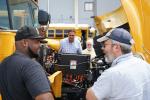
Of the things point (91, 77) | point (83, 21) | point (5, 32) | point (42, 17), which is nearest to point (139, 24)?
point (91, 77)

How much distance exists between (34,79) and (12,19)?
2.11 meters

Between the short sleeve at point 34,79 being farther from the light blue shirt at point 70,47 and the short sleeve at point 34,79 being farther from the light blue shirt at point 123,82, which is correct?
the light blue shirt at point 70,47

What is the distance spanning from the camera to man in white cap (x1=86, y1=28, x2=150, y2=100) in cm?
355

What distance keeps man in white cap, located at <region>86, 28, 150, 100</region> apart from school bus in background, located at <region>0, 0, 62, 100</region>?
1.61 meters

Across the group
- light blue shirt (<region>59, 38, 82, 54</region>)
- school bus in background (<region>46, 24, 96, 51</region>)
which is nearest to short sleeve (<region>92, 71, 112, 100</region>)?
light blue shirt (<region>59, 38, 82, 54</region>)

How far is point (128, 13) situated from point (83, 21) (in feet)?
95.0

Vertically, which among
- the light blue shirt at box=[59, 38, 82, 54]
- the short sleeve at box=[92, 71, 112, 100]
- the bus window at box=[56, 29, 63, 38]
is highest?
the short sleeve at box=[92, 71, 112, 100]

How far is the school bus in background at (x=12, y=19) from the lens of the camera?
512 centimetres

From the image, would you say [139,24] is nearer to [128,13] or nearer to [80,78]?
[128,13]

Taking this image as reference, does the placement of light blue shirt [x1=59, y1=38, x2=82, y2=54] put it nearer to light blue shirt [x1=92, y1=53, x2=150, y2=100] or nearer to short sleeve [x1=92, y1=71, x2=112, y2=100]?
light blue shirt [x1=92, y1=53, x2=150, y2=100]

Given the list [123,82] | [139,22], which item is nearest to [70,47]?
[139,22]

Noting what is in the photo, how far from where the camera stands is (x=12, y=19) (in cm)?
577

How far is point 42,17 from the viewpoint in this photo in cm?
675

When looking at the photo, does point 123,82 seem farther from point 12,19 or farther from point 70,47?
point 70,47
